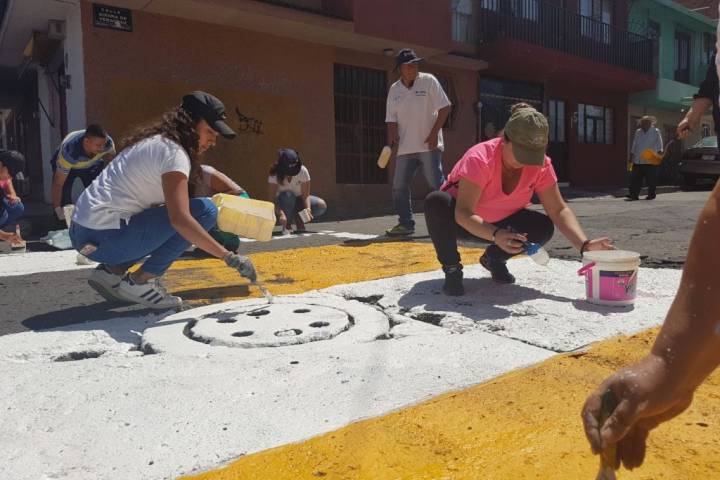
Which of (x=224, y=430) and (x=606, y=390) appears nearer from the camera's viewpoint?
(x=606, y=390)

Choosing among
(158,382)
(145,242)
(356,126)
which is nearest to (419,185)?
(356,126)

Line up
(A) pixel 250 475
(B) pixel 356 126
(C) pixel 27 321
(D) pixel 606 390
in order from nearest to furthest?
(D) pixel 606 390, (A) pixel 250 475, (C) pixel 27 321, (B) pixel 356 126

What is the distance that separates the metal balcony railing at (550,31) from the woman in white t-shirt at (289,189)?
8.25 metres

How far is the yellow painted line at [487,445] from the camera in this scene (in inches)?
57.9

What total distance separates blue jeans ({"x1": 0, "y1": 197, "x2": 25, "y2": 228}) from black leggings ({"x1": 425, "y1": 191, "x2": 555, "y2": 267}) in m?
4.51

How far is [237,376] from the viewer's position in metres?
2.06

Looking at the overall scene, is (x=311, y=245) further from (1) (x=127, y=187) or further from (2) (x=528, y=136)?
(2) (x=528, y=136)

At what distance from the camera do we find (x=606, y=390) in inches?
36.1

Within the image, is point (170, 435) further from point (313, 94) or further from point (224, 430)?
point (313, 94)

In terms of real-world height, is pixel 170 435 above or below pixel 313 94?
below

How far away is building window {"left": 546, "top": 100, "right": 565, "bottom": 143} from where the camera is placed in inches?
639

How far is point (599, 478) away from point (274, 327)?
1.70 m

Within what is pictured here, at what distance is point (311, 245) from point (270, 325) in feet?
9.80

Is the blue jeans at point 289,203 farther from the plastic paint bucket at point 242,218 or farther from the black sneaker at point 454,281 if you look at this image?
the black sneaker at point 454,281
